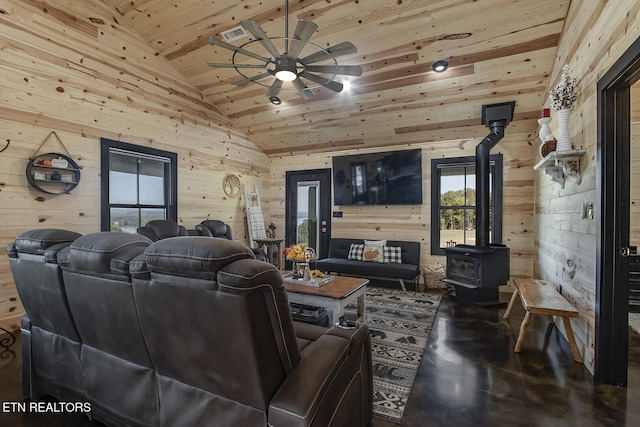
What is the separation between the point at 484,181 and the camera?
13.8ft

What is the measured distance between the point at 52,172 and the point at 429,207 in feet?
17.2

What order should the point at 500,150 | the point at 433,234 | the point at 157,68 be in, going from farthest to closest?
the point at 433,234 → the point at 500,150 → the point at 157,68

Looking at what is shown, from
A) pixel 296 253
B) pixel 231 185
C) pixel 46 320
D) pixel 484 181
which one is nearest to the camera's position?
pixel 46 320

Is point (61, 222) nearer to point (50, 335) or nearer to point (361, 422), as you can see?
point (50, 335)

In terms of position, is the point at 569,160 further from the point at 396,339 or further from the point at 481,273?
the point at 396,339

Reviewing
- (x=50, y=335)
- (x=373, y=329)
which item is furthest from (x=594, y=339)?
(x=50, y=335)

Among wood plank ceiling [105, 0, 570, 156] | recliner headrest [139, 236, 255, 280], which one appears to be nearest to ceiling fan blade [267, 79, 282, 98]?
wood plank ceiling [105, 0, 570, 156]

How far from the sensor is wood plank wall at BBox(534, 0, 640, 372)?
207 cm

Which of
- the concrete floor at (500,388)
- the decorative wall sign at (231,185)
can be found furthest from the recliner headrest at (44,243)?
the decorative wall sign at (231,185)

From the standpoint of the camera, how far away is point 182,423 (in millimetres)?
1333

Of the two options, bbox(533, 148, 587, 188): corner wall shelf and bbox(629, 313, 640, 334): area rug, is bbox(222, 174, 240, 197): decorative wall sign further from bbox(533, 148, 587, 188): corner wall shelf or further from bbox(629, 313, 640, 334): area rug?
bbox(629, 313, 640, 334): area rug

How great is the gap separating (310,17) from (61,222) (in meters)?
3.67

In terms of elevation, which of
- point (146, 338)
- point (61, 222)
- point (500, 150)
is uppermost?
point (500, 150)

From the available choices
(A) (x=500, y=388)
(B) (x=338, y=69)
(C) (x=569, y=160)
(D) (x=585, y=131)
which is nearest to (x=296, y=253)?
(B) (x=338, y=69)
